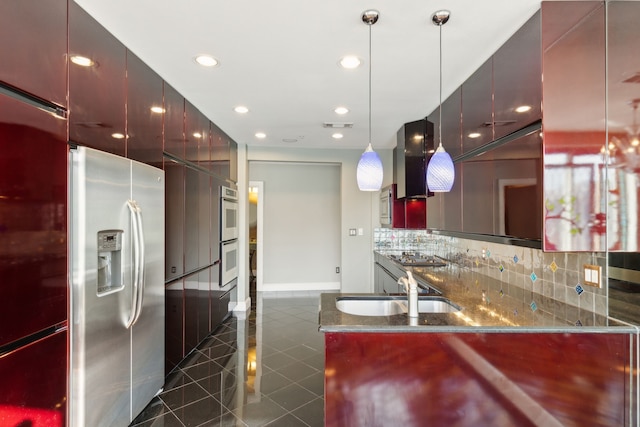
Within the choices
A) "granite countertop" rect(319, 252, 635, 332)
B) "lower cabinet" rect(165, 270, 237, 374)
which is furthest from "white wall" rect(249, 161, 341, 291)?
"granite countertop" rect(319, 252, 635, 332)

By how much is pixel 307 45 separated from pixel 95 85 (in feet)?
4.14

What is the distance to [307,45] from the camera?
83.2 inches

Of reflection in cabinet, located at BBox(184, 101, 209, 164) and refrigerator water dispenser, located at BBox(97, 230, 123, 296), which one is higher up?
reflection in cabinet, located at BBox(184, 101, 209, 164)

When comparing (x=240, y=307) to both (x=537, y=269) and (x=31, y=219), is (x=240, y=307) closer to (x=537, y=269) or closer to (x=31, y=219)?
(x=31, y=219)

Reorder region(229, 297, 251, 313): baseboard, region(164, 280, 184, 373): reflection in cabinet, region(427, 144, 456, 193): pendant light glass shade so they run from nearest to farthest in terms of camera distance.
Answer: region(427, 144, 456, 193): pendant light glass shade → region(164, 280, 184, 373): reflection in cabinet → region(229, 297, 251, 313): baseboard

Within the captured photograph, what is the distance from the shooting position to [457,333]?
64.6 inches

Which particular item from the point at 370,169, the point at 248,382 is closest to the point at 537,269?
the point at 370,169

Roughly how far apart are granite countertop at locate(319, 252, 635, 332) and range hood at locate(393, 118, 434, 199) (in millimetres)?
1442

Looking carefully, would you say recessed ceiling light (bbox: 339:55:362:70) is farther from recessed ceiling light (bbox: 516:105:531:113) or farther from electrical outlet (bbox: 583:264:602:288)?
electrical outlet (bbox: 583:264:602:288)

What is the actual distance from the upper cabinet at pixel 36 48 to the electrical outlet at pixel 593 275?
2.91m

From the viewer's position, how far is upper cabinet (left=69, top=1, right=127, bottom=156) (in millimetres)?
1717

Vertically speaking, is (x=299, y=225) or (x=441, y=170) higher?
(x=441, y=170)

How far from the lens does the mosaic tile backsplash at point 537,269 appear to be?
1.87 meters

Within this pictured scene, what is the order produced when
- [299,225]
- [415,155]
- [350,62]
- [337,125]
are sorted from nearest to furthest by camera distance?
[350,62] < [415,155] < [337,125] < [299,225]
